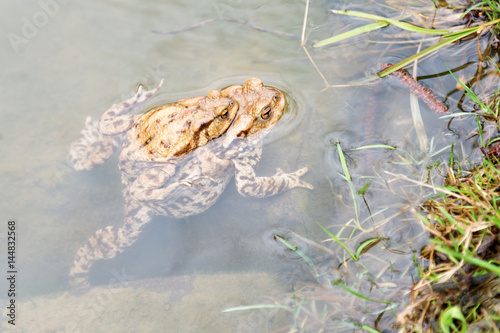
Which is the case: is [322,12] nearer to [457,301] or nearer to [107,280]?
[457,301]

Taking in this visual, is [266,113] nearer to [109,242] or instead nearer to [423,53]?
[423,53]

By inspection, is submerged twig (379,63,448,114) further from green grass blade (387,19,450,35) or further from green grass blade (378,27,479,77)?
green grass blade (387,19,450,35)

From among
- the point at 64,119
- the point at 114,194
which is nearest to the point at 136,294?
the point at 114,194

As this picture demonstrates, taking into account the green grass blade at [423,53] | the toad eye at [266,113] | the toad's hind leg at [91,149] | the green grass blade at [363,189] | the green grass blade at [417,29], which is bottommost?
the green grass blade at [363,189]

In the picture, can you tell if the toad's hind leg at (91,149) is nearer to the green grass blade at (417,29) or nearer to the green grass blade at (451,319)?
the green grass blade at (417,29)

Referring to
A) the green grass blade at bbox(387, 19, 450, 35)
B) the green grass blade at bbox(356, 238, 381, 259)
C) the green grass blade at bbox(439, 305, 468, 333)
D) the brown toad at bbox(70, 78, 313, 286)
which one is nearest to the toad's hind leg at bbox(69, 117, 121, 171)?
the brown toad at bbox(70, 78, 313, 286)

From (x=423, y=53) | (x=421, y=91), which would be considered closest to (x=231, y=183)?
(x=421, y=91)

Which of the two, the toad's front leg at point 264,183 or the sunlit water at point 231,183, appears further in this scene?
the toad's front leg at point 264,183

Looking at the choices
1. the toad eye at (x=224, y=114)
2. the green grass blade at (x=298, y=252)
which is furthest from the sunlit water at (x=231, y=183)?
the toad eye at (x=224, y=114)
